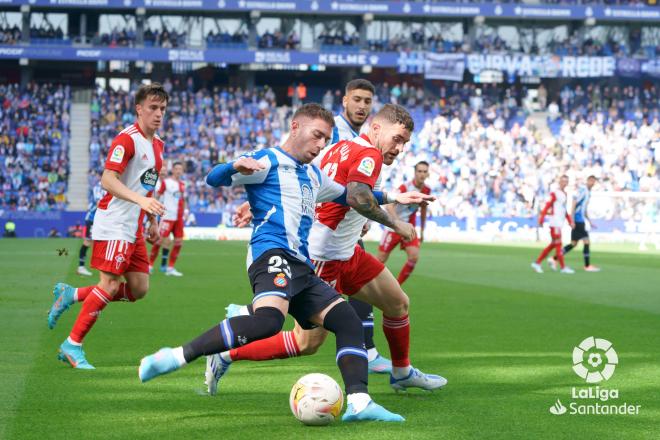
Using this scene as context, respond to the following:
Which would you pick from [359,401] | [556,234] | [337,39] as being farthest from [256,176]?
[337,39]

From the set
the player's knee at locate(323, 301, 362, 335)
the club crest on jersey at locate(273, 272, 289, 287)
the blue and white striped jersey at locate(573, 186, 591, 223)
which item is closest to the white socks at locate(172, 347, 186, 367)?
the club crest on jersey at locate(273, 272, 289, 287)

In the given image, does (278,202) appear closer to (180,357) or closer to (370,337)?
(180,357)

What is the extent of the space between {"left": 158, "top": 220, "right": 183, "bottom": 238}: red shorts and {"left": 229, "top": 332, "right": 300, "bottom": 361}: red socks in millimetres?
13240

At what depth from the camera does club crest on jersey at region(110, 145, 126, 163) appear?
7.80 metres

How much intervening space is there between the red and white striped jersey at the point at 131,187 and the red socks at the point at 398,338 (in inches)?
101

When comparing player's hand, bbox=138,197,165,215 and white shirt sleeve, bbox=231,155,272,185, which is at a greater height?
white shirt sleeve, bbox=231,155,272,185

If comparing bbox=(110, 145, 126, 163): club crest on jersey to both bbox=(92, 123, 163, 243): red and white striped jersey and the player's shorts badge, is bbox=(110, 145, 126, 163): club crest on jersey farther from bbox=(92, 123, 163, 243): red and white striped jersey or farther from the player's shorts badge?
the player's shorts badge

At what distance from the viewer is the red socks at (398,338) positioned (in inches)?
270

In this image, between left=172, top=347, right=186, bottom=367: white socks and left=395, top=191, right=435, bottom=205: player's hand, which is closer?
left=172, top=347, right=186, bottom=367: white socks

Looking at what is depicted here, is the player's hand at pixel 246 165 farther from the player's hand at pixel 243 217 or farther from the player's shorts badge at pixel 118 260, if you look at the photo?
the player's shorts badge at pixel 118 260

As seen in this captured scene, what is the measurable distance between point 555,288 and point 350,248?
37.6ft

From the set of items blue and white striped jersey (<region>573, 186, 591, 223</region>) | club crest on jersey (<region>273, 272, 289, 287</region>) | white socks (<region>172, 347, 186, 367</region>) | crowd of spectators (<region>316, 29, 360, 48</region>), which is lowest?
blue and white striped jersey (<region>573, 186, 591, 223</region>)

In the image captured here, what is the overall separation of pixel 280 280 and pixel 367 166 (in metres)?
1.03

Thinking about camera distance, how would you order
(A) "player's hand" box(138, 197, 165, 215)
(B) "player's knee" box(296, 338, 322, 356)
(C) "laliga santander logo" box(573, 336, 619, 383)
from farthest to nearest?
1. (C) "laliga santander logo" box(573, 336, 619, 383)
2. (B) "player's knee" box(296, 338, 322, 356)
3. (A) "player's hand" box(138, 197, 165, 215)
